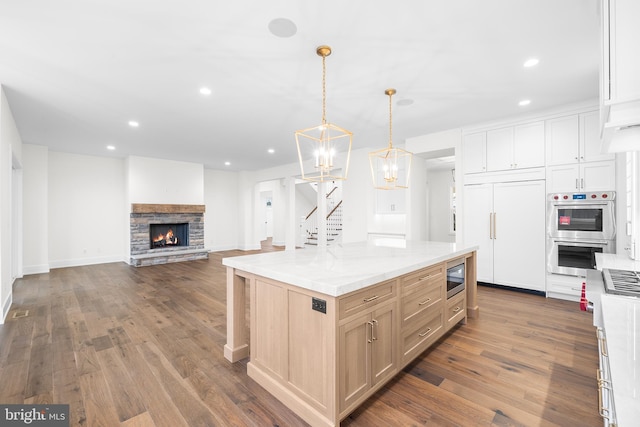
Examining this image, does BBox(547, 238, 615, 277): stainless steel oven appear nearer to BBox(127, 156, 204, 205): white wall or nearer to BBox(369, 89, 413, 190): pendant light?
BBox(369, 89, 413, 190): pendant light

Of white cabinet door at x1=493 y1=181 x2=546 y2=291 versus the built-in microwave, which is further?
white cabinet door at x1=493 y1=181 x2=546 y2=291

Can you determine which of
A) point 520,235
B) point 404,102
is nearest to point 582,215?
point 520,235

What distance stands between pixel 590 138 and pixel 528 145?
2.21 feet

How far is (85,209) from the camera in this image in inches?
271

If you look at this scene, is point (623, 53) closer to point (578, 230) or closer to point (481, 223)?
point (578, 230)

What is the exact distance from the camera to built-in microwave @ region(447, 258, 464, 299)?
2837 millimetres

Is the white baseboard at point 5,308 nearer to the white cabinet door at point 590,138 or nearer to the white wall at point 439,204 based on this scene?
the white cabinet door at point 590,138

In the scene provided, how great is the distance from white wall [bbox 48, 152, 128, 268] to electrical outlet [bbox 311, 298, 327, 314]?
7612mm

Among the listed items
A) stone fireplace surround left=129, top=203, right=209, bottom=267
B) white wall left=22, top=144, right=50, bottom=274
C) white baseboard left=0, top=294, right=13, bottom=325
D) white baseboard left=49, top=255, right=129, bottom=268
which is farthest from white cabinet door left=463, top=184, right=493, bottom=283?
white wall left=22, top=144, right=50, bottom=274

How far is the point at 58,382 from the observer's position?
2.12 m

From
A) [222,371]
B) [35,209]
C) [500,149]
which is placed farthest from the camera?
[35,209]

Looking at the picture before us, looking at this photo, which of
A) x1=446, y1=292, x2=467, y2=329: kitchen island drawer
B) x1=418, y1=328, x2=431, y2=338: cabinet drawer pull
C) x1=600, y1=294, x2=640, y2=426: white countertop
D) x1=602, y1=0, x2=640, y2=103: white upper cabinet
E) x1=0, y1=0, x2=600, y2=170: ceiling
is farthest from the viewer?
x1=446, y1=292, x2=467, y2=329: kitchen island drawer

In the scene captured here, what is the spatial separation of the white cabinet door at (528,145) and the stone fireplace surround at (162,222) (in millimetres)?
7403

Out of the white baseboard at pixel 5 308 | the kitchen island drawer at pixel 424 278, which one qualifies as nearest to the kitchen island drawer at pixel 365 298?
the kitchen island drawer at pixel 424 278
